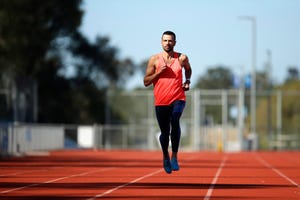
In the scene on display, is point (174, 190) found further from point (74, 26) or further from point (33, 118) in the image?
point (74, 26)

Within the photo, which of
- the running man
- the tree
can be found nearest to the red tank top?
the running man

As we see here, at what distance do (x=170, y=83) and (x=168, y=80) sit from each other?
7 cm

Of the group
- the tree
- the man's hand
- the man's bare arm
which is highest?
the tree

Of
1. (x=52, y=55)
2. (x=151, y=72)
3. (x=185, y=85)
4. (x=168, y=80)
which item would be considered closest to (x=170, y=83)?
(x=168, y=80)

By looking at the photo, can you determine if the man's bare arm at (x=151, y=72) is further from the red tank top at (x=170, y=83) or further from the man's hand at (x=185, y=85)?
the man's hand at (x=185, y=85)

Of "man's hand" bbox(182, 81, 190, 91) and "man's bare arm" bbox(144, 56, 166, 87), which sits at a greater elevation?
"man's bare arm" bbox(144, 56, 166, 87)

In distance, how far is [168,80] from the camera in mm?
16609

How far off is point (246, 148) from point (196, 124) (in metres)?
4.05

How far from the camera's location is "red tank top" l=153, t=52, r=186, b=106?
16562mm

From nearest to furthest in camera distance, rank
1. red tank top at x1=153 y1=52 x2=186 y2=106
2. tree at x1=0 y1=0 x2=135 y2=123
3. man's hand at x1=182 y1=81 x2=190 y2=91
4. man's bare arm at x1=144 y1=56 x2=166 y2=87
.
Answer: man's bare arm at x1=144 y1=56 x2=166 y2=87 < red tank top at x1=153 y1=52 x2=186 y2=106 < man's hand at x1=182 y1=81 x2=190 y2=91 < tree at x1=0 y1=0 x2=135 y2=123

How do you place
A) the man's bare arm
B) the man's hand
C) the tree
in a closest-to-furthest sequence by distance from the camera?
the man's bare arm < the man's hand < the tree

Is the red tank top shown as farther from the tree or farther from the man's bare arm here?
the tree

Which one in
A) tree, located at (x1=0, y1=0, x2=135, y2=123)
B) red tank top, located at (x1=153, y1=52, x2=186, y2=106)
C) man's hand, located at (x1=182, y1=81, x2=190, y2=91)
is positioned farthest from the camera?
tree, located at (x1=0, y1=0, x2=135, y2=123)

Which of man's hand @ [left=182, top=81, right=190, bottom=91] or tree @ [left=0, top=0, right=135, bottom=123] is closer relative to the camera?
man's hand @ [left=182, top=81, right=190, bottom=91]
